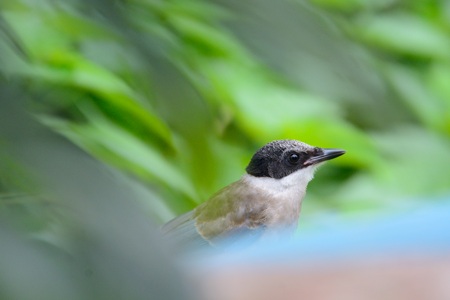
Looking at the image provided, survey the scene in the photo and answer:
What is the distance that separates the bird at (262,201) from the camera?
2.26 meters

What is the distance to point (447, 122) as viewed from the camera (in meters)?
3.93

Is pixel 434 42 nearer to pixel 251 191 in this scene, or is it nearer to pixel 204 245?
pixel 251 191

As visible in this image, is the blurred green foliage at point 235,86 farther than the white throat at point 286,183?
No

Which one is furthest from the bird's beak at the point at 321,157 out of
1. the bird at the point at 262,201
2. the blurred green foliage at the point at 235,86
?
the blurred green foliage at the point at 235,86

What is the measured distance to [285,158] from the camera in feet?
8.42

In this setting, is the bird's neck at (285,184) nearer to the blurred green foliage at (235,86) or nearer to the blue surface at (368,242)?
the blurred green foliage at (235,86)

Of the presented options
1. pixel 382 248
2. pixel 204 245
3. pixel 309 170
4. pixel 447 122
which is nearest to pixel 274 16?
pixel 382 248

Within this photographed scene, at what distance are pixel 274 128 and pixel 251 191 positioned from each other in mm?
848

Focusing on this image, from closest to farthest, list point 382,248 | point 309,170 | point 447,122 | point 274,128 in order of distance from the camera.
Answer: point 382,248, point 309,170, point 274,128, point 447,122

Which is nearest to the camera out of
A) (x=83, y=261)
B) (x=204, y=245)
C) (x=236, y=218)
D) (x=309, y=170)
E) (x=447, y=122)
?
(x=83, y=261)

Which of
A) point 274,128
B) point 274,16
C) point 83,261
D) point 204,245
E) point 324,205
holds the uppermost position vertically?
point 274,128

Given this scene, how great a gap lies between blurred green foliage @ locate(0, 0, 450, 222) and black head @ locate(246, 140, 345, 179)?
0.16 metres

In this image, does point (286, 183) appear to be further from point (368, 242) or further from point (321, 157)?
point (368, 242)

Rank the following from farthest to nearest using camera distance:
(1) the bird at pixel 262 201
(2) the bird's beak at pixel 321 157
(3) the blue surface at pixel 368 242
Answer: (2) the bird's beak at pixel 321 157 < (1) the bird at pixel 262 201 < (3) the blue surface at pixel 368 242
